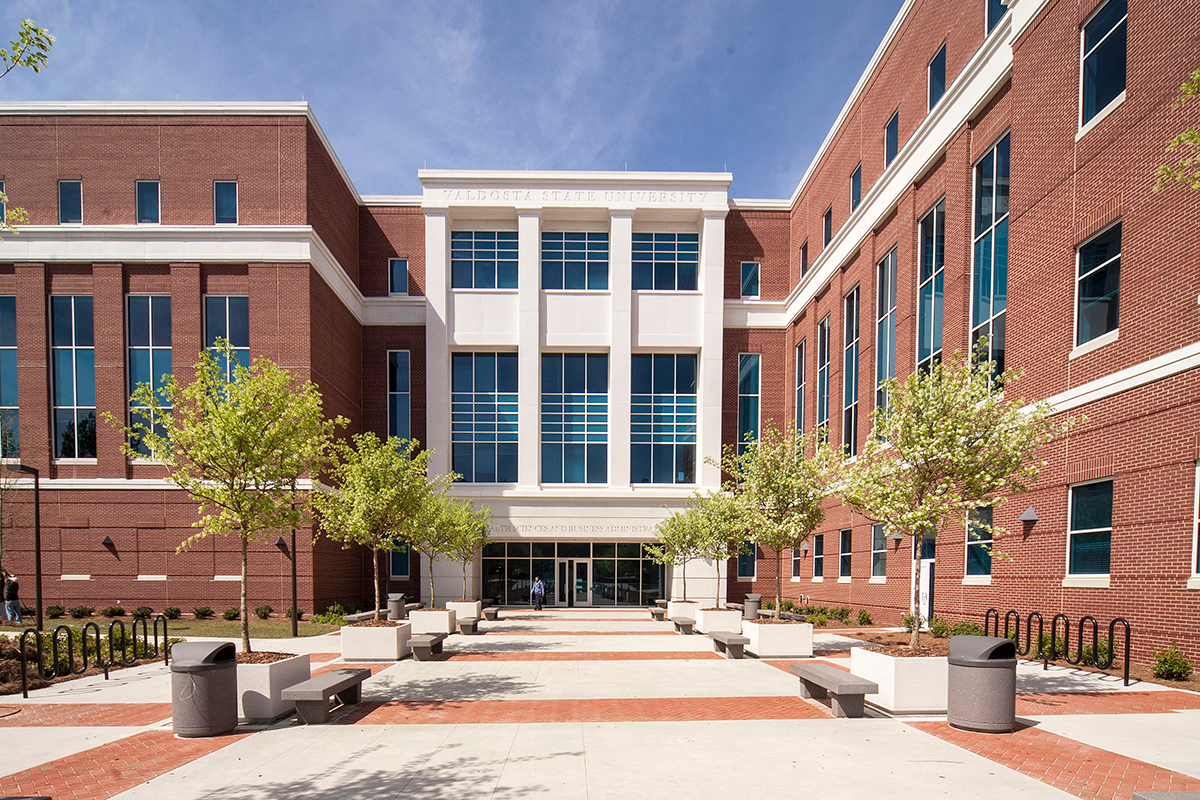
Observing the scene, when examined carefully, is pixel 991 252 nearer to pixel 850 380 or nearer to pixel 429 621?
pixel 850 380

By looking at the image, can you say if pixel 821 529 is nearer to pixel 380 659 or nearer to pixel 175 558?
pixel 380 659

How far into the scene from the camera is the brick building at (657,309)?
13055mm

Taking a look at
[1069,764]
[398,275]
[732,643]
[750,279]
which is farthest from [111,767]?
[750,279]

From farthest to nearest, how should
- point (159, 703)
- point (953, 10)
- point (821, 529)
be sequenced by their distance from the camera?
point (821, 529) → point (953, 10) → point (159, 703)

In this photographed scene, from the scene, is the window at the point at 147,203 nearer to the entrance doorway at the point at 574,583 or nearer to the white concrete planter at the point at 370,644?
the white concrete planter at the point at 370,644

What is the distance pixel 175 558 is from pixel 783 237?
3000 cm

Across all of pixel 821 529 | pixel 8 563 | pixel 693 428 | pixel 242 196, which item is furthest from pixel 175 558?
pixel 821 529

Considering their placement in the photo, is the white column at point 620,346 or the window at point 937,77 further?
the white column at point 620,346

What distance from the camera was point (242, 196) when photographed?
84.5ft

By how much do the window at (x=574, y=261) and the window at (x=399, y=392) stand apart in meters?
7.90

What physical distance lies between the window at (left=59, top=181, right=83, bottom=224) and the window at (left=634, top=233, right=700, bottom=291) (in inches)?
903

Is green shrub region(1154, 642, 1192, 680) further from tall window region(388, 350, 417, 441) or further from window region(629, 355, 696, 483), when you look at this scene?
tall window region(388, 350, 417, 441)

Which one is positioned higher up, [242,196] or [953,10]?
[953,10]

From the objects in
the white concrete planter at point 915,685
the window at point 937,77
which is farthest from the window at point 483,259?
the white concrete planter at point 915,685
